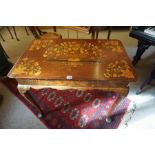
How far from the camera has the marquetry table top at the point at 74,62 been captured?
1278 mm

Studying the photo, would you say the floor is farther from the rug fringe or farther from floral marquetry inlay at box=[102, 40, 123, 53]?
floral marquetry inlay at box=[102, 40, 123, 53]

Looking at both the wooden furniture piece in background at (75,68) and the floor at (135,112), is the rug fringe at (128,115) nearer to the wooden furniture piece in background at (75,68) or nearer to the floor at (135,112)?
the floor at (135,112)

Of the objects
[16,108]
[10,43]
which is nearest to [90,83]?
[16,108]

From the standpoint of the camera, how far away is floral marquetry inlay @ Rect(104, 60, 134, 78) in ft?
4.16

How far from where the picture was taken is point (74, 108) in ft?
6.00

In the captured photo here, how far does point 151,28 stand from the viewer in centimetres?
Result: 195

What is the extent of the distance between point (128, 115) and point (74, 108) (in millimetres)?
619

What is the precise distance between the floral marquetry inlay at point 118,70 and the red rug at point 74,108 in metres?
0.66

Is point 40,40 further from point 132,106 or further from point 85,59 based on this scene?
point 132,106

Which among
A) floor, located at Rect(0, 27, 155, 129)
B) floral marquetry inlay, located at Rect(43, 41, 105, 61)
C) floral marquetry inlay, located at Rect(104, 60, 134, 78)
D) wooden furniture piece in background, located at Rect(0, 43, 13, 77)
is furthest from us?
wooden furniture piece in background, located at Rect(0, 43, 13, 77)

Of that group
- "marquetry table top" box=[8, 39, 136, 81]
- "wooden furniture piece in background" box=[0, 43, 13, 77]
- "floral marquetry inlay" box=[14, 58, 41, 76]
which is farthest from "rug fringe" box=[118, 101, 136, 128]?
"wooden furniture piece in background" box=[0, 43, 13, 77]

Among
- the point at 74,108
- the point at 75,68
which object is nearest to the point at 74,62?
the point at 75,68

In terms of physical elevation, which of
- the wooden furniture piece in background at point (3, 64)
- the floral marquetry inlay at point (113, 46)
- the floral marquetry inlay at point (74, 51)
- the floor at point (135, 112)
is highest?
the floral marquetry inlay at point (74, 51)

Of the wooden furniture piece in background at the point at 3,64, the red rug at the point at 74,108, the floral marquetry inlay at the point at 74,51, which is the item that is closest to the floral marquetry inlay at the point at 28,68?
the floral marquetry inlay at the point at 74,51
